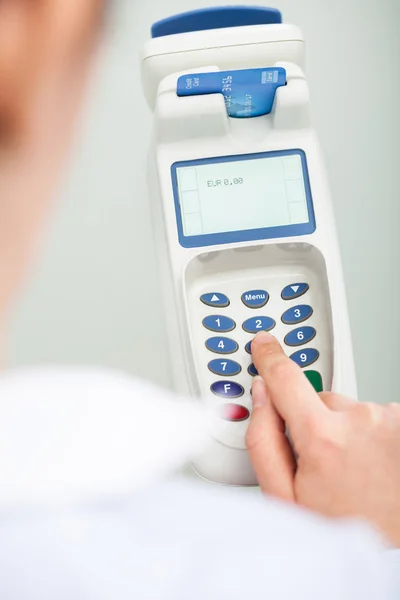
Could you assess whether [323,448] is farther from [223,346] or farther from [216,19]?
[216,19]

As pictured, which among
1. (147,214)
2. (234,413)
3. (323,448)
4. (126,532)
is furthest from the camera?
(147,214)

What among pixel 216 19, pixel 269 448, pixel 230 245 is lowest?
pixel 269 448

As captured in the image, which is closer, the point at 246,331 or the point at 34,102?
the point at 34,102

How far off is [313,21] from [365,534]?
78cm

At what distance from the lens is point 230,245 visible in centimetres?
53

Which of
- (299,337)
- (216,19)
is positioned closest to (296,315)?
(299,337)

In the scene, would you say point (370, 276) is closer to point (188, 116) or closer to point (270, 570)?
point (188, 116)

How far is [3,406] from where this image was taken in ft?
0.76

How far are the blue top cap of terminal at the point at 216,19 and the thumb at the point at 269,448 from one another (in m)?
0.33

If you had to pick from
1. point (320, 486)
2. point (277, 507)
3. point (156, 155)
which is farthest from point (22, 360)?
point (277, 507)

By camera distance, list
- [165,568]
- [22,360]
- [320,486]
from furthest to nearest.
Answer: [22,360] → [320,486] → [165,568]

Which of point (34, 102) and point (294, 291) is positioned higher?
point (34, 102)

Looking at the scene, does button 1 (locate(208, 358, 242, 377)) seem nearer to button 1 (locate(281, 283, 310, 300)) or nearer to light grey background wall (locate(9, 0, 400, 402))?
button 1 (locate(281, 283, 310, 300))

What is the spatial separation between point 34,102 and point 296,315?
343mm
